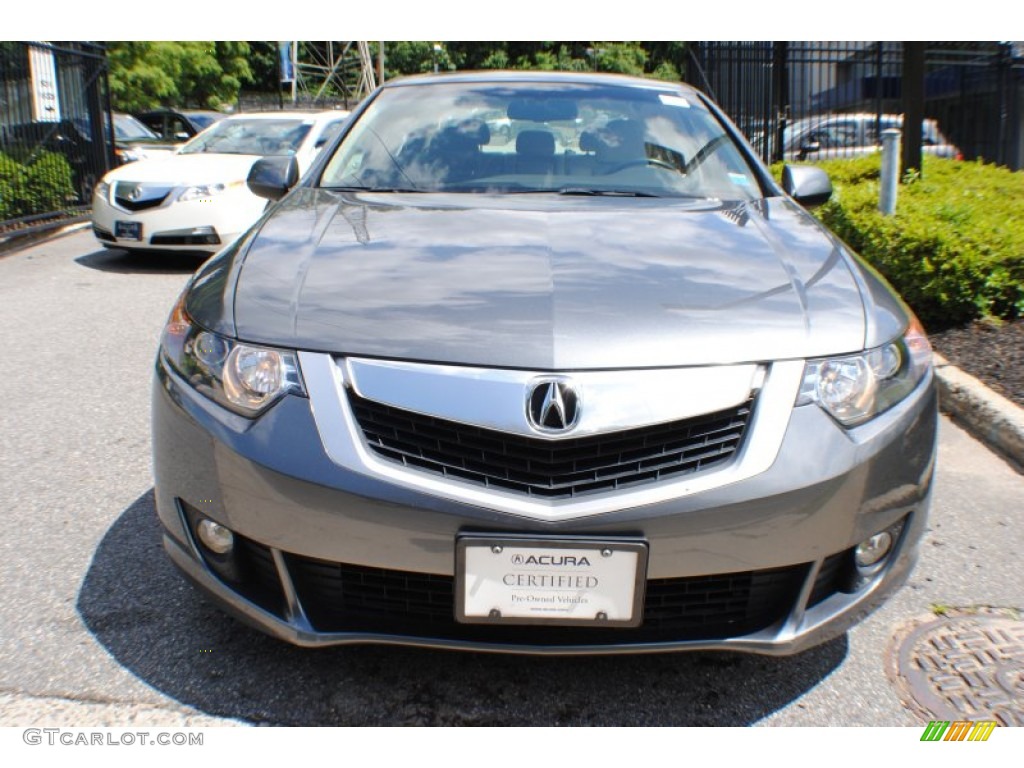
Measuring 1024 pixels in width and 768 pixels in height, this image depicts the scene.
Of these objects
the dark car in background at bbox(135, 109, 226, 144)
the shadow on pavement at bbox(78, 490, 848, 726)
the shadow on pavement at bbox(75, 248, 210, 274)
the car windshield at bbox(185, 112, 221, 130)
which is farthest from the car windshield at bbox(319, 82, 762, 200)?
the car windshield at bbox(185, 112, 221, 130)

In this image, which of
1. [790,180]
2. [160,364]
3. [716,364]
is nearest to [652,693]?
[716,364]

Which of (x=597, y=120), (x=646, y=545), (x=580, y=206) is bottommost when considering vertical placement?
(x=646, y=545)

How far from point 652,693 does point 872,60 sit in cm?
1271

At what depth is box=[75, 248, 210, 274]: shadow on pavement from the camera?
29.2ft

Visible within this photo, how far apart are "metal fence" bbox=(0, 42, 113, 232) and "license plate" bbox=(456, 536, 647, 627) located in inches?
387

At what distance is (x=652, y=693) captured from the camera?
8.07ft

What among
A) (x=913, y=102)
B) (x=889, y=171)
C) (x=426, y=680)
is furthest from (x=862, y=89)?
(x=426, y=680)

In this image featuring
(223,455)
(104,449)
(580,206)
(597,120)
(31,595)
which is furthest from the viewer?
(104,449)

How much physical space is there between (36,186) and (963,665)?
11033 mm

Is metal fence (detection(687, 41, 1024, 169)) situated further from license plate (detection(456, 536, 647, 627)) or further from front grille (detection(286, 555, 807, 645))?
license plate (detection(456, 536, 647, 627))

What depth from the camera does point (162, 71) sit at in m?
24.5

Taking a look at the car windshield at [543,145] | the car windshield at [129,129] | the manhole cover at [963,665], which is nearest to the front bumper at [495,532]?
the manhole cover at [963,665]

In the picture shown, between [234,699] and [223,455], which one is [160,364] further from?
[234,699]

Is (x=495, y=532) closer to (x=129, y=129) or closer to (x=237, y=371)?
(x=237, y=371)
